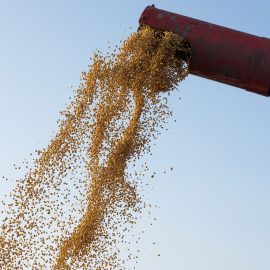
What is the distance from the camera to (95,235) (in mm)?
6727

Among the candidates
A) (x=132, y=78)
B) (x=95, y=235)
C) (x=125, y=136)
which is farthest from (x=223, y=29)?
(x=95, y=235)

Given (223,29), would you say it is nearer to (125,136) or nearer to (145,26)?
(145,26)

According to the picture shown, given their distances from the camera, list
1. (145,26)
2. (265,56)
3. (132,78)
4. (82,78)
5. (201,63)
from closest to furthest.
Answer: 1. (265,56)
2. (201,63)
3. (145,26)
4. (132,78)
5. (82,78)

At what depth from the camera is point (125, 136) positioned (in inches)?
261

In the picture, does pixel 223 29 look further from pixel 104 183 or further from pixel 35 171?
pixel 35 171

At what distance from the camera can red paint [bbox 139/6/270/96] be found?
5.02 meters

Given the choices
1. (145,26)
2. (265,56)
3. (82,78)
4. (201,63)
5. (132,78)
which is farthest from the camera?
(82,78)

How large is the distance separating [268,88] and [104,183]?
2524 millimetres

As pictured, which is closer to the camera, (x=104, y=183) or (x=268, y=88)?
(x=268, y=88)

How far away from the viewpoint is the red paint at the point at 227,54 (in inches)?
198

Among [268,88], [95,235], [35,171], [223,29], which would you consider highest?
[223,29]

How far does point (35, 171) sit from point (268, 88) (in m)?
3.34

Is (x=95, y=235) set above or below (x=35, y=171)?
below

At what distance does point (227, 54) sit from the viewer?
5.08 m
